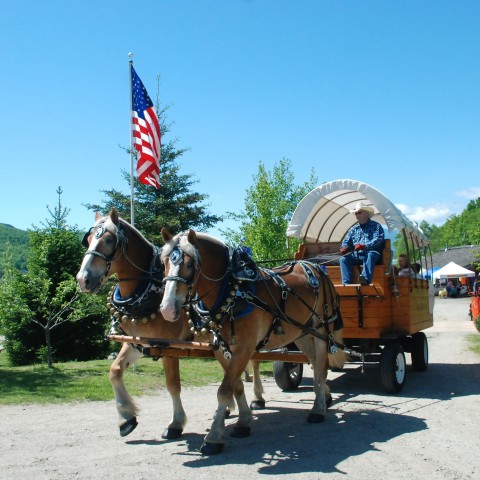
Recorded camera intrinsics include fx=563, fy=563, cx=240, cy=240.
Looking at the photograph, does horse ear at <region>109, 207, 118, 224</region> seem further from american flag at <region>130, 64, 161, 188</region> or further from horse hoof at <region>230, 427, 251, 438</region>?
american flag at <region>130, 64, 161, 188</region>

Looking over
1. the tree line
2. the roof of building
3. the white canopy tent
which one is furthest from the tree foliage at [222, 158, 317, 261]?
the roof of building

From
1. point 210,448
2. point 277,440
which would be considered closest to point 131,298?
point 210,448

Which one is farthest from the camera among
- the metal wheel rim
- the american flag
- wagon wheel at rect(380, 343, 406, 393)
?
the american flag

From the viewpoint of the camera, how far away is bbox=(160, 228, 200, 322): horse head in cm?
505

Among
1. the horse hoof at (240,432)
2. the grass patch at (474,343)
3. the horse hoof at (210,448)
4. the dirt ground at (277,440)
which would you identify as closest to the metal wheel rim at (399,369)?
the dirt ground at (277,440)

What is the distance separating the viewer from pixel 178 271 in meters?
5.23

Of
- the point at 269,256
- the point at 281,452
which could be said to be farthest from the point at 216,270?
the point at 269,256

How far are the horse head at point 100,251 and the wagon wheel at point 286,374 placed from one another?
398cm

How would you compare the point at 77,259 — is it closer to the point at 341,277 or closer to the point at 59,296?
the point at 59,296

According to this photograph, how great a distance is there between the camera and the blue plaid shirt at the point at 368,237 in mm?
8492

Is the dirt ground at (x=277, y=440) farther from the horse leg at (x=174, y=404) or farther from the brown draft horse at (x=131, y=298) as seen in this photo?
the brown draft horse at (x=131, y=298)

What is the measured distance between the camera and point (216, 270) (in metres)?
5.80

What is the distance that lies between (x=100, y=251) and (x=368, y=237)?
4.44 metres

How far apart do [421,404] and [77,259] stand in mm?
11142
